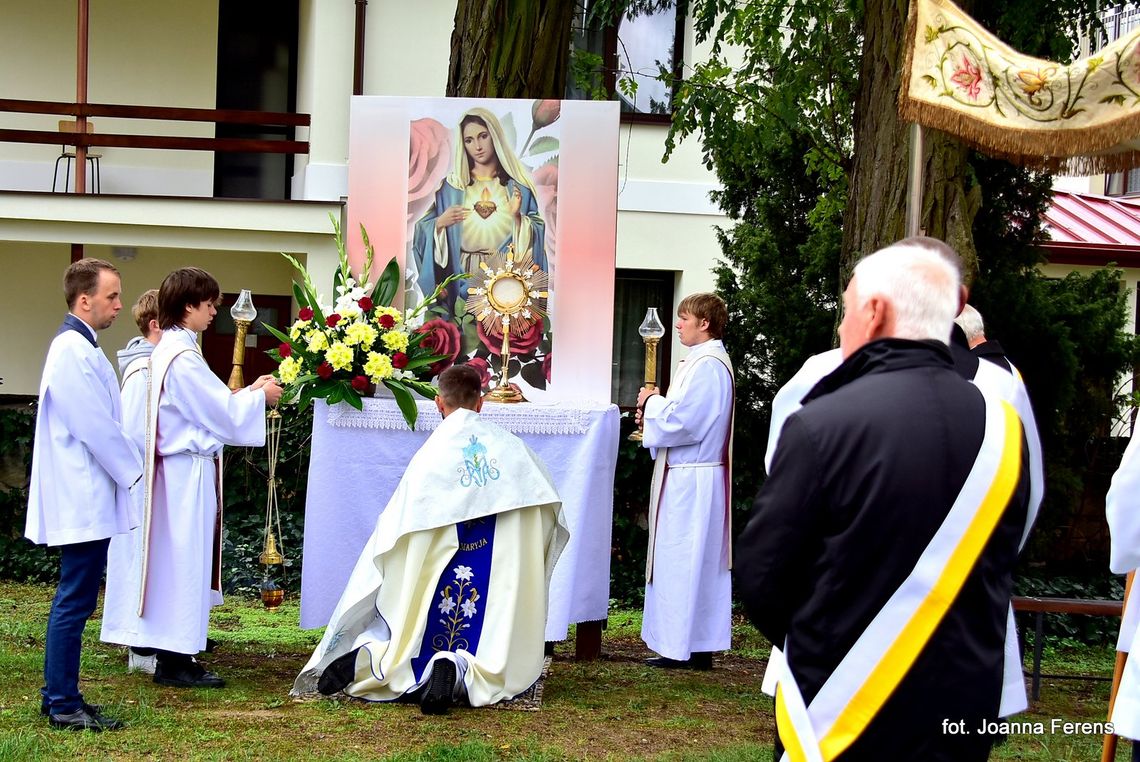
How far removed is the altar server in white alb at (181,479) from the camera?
6.16 meters

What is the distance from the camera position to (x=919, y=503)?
Result: 2.62m

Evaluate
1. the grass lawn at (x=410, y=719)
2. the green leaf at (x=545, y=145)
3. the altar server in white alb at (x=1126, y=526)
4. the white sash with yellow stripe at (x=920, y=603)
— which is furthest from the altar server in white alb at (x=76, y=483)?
the altar server in white alb at (x=1126, y=526)

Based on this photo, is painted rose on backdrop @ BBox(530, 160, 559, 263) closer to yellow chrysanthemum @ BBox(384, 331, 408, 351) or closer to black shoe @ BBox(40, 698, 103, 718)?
yellow chrysanthemum @ BBox(384, 331, 408, 351)

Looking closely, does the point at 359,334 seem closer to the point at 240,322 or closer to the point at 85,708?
the point at 240,322

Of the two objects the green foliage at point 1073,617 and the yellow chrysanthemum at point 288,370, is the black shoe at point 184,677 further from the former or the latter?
the green foliage at point 1073,617

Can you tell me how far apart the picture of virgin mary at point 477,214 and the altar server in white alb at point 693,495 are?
1.05m

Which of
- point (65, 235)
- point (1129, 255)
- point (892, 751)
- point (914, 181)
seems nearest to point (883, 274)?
point (892, 751)

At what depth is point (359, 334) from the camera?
6676mm

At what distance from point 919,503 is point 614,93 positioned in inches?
476

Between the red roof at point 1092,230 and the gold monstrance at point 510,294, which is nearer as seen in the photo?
the gold monstrance at point 510,294

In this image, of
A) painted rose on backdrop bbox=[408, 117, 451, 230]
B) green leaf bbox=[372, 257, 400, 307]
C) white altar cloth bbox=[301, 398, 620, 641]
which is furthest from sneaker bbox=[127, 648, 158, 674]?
painted rose on backdrop bbox=[408, 117, 451, 230]

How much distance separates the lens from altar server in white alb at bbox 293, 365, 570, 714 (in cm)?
582

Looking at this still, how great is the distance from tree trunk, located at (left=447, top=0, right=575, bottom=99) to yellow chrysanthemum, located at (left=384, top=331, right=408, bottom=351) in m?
2.32

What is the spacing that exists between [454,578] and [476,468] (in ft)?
1.75
